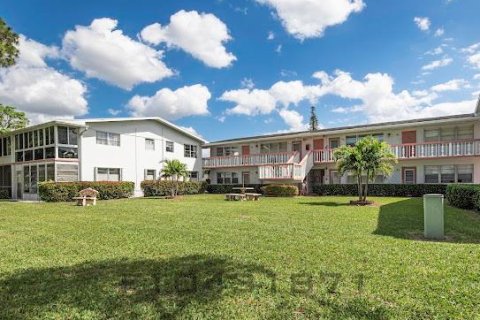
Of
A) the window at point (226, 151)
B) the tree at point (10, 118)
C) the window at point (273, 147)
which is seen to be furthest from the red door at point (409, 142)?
the tree at point (10, 118)

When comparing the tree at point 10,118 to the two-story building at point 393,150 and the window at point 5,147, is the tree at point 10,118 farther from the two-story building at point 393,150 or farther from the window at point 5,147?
the two-story building at point 393,150

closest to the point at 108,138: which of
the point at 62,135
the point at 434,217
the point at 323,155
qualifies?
the point at 62,135

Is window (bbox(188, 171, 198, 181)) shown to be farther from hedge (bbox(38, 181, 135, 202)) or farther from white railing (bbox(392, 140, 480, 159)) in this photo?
white railing (bbox(392, 140, 480, 159))

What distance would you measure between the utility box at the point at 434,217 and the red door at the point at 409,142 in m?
17.1

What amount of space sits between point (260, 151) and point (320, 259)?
25.7 m

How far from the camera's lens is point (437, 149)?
2192 centimetres

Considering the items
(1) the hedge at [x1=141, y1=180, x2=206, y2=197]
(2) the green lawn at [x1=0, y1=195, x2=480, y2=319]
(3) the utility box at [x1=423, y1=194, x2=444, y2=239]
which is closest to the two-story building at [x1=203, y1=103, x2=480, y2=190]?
(1) the hedge at [x1=141, y1=180, x2=206, y2=197]

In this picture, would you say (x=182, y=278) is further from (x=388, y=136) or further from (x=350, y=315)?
(x=388, y=136)

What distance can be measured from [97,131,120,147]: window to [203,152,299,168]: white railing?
1020cm

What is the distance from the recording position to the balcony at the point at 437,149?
68.3ft

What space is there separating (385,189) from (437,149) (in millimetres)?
4231

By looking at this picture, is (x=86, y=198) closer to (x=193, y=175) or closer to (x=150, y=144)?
(x=150, y=144)

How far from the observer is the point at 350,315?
11.8 ft

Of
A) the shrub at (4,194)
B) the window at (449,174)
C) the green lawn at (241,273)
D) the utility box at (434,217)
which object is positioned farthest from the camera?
the shrub at (4,194)
